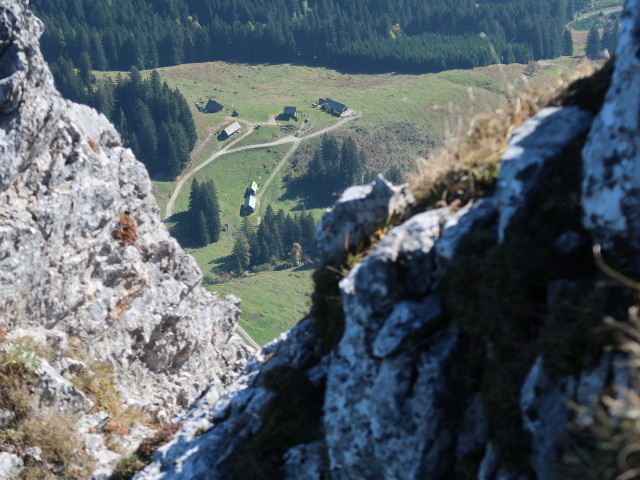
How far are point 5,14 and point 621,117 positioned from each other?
2010 cm

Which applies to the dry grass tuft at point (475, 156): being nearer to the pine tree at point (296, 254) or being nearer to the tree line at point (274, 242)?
the tree line at point (274, 242)

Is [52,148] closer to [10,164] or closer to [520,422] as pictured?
[10,164]

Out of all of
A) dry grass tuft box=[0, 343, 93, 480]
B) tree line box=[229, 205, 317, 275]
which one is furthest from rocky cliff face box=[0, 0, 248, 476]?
tree line box=[229, 205, 317, 275]

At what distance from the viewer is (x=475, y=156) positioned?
463 inches

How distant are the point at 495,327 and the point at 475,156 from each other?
3448mm

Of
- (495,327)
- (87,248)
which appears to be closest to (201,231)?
(87,248)

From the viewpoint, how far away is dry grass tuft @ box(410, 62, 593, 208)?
11.4 metres

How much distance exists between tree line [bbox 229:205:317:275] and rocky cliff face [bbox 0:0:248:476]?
146876 millimetres

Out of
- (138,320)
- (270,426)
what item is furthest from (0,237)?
(270,426)

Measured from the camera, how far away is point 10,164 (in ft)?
74.0

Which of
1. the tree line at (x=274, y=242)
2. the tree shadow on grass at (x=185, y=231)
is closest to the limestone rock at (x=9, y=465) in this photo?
the tree line at (x=274, y=242)

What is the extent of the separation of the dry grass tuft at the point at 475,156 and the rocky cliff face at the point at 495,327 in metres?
0.43

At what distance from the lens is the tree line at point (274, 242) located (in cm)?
17900

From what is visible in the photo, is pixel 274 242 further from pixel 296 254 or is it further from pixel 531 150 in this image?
pixel 531 150
